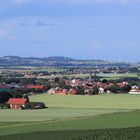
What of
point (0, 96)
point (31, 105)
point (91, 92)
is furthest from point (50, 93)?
point (31, 105)

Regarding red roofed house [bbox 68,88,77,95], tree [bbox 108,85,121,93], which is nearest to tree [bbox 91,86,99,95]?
red roofed house [bbox 68,88,77,95]

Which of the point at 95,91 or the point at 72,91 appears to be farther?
the point at 72,91

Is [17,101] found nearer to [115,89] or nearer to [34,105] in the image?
[34,105]

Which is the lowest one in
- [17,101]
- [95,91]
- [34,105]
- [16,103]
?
[95,91]

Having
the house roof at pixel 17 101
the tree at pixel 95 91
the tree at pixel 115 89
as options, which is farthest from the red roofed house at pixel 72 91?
the house roof at pixel 17 101

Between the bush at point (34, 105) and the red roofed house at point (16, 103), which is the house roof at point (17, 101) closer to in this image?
the red roofed house at point (16, 103)

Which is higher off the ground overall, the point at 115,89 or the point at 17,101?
the point at 17,101

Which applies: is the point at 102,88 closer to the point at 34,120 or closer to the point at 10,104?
the point at 10,104

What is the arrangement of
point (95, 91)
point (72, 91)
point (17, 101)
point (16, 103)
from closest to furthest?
point (16, 103), point (17, 101), point (95, 91), point (72, 91)

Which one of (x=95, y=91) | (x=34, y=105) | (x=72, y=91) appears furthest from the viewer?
(x=72, y=91)

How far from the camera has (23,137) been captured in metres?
28.9

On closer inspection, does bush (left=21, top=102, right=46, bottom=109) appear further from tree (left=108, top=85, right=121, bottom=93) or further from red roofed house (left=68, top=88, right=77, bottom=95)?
tree (left=108, top=85, right=121, bottom=93)

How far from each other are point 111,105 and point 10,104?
13.7 meters

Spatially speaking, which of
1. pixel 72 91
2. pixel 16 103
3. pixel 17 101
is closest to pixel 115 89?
pixel 72 91
